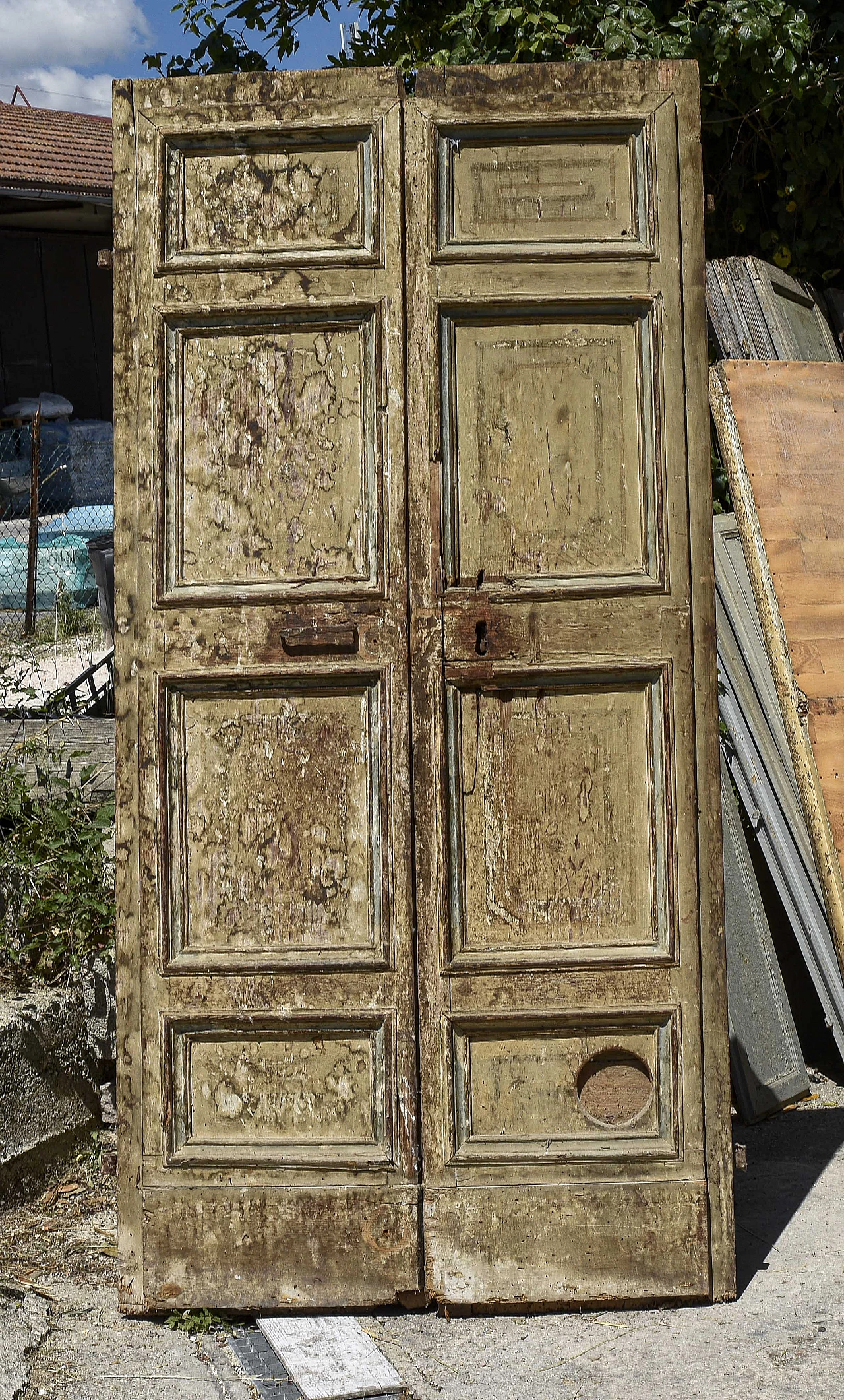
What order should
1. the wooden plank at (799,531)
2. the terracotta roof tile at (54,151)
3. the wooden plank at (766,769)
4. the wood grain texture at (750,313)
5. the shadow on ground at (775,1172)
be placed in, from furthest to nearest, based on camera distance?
the terracotta roof tile at (54,151)
the wood grain texture at (750,313)
the wooden plank at (766,769)
the wooden plank at (799,531)
the shadow on ground at (775,1172)

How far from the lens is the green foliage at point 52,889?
3.47m

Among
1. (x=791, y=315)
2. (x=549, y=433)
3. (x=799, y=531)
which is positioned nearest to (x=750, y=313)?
(x=791, y=315)

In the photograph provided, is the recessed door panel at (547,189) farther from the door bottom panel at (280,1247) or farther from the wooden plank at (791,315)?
the door bottom panel at (280,1247)

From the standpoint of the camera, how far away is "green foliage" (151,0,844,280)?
434cm

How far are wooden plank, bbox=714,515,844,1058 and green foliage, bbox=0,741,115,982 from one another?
203 cm

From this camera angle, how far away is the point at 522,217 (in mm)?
2674

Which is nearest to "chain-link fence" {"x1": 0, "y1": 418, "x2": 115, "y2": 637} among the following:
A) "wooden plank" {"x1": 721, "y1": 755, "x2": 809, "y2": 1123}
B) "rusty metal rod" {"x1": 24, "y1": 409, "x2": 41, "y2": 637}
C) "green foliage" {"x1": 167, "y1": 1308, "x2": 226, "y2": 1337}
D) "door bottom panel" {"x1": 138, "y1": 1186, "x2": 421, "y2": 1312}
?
"rusty metal rod" {"x1": 24, "y1": 409, "x2": 41, "y2": 637}

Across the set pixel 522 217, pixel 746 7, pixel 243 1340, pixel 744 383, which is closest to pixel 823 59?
pixel 746 7

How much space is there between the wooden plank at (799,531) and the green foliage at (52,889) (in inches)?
82.3

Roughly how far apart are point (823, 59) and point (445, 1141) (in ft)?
13.6

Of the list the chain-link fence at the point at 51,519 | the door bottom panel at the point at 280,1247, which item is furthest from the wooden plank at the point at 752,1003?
the chain-link fence at the point at 51,519

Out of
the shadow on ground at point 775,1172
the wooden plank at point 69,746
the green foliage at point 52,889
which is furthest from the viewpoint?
the wooden plank at point 69,746

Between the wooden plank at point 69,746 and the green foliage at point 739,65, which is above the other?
the green foliage at point 739,65

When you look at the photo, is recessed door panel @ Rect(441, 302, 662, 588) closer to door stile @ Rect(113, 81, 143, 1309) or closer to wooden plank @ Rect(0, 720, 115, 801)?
door stile @ Rect(113, 81, 143, 1309)
